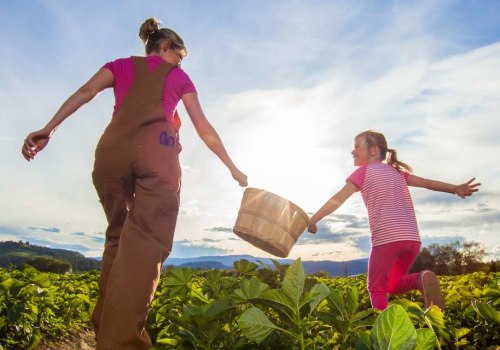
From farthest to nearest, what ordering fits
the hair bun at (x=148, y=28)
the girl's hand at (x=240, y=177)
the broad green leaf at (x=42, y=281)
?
the broad green leaf at (x=42, y=281), the hair bun at (x=148, y=28), the girl's hand at (x=240, y=177)

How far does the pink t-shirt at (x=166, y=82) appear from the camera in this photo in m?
2.89

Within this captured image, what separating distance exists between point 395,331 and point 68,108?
2.53 meters

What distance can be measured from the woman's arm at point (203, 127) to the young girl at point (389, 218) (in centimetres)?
131

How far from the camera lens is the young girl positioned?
13.8 feet

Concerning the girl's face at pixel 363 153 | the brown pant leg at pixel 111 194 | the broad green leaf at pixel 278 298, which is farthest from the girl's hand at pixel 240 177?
the girl's face at pixel 363 153

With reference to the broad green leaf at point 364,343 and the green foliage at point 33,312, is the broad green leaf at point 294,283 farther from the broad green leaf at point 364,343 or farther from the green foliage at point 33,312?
the green foliage at point 33,312

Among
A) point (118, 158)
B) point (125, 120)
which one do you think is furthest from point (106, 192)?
point (125, 120)

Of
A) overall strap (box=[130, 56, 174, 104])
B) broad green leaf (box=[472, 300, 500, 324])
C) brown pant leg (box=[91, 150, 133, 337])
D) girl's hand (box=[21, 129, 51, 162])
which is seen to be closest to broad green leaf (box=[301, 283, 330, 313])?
broad green leaf (box=[472, 300, 500, 324])

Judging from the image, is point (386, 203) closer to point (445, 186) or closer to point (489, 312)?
point (445, 186)

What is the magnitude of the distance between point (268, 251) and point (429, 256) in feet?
80.2

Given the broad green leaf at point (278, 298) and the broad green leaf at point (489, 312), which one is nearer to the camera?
the broad green leaf at point (278, 298)

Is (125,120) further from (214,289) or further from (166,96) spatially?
(214,289)

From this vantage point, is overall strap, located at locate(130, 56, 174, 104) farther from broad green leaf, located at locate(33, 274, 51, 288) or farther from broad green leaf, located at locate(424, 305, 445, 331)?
broad green leaf, located at locate(33, 274, 51, 288)

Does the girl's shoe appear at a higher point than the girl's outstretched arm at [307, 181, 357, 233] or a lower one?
lower
